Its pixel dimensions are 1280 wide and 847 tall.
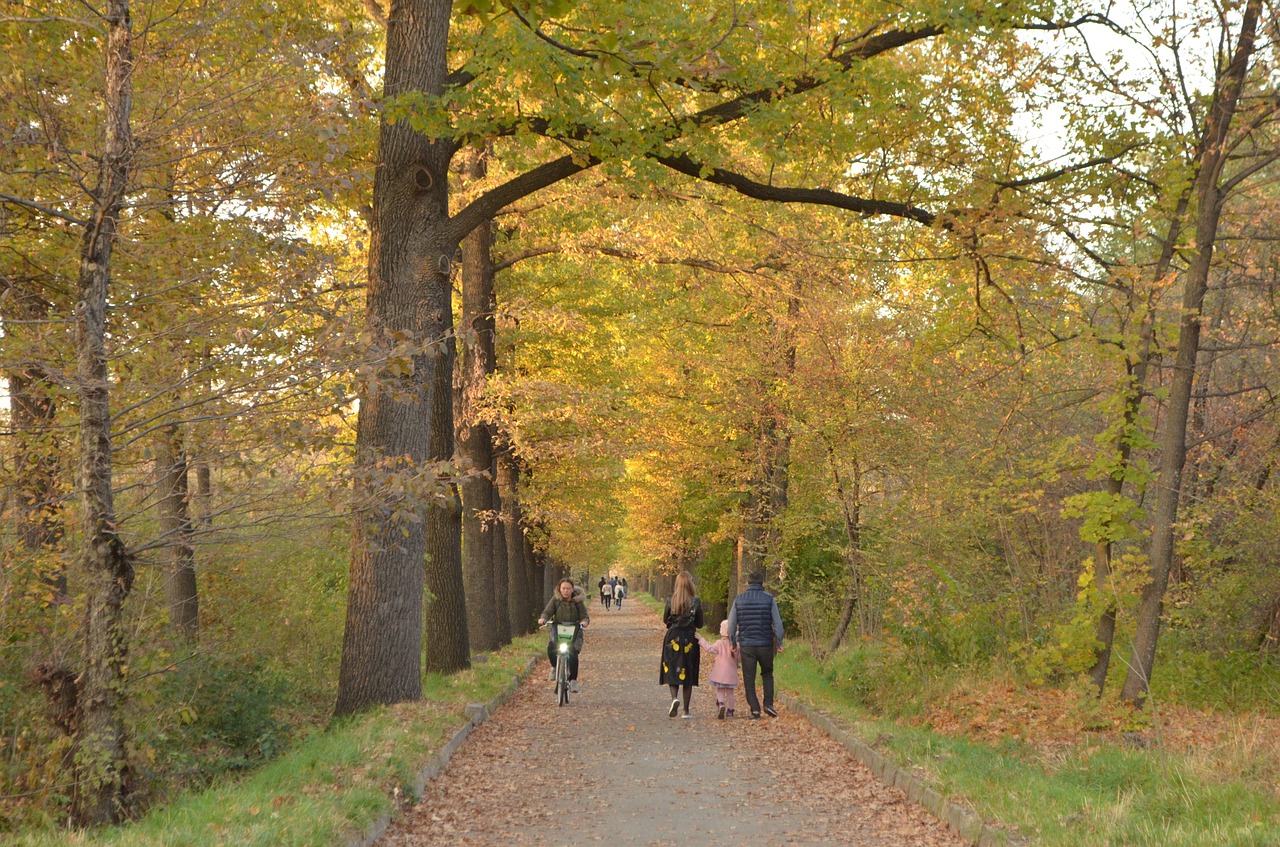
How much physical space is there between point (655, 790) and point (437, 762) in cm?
191

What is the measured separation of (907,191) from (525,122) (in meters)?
4.07

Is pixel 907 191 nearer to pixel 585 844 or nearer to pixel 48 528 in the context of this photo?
pixel 585 844

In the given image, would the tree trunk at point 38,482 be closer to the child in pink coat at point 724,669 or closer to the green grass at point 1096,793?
the green grass at point 1096,793

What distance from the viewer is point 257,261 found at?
8.23 metres

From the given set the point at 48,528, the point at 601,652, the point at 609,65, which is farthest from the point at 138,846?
the point at 601,652

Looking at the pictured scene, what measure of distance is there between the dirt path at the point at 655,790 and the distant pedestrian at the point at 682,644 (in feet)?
1.62

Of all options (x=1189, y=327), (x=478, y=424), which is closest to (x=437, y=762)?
(x=1189, y=327)

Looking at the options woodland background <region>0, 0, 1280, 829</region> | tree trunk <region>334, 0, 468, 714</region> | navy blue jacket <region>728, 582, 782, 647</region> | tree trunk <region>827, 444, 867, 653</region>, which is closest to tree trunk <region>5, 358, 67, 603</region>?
woodland background <region>0, 0, 1280, 829</region>

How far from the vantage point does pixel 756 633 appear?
566 inches

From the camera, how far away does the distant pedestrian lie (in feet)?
49.6

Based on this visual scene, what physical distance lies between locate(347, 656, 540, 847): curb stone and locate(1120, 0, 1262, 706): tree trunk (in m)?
6.24

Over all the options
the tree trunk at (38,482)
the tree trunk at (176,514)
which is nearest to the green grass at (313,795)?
the tree trunk at (176,514)

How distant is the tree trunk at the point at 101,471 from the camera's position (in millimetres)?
6488

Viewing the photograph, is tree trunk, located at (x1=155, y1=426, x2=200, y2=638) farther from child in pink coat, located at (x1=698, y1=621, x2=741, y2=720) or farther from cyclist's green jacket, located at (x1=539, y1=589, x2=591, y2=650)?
child in pink coat, located at (x1=698, y1=621, x2=741, y2=720)
